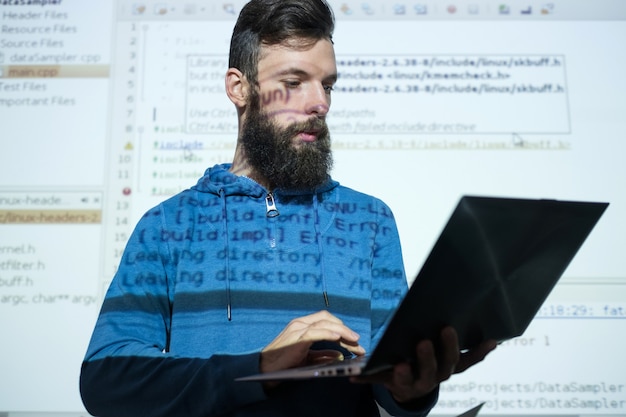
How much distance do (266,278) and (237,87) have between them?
32 centimetres

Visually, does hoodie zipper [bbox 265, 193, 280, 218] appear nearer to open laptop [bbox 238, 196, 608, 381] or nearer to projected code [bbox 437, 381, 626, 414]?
open laptop [bbox 238, 196, 608, 381]

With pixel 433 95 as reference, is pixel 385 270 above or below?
below

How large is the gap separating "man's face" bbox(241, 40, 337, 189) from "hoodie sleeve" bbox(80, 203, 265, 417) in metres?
0.18

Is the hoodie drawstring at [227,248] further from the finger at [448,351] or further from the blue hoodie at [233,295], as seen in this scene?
the finger at [448,351]

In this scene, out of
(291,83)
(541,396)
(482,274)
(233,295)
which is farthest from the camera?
(541,396)

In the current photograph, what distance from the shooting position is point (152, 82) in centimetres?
141

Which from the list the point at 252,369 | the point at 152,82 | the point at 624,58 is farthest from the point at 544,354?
the point at 152,82

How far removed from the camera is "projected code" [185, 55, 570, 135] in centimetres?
139

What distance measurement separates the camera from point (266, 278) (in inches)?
29.8

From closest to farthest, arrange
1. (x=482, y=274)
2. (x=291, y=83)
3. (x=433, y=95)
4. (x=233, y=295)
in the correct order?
(x=482, y=274) → (x=233, y=295) → (x=291, y=83) → (x=433, y=95)

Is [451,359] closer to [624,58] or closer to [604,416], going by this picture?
[604,416]

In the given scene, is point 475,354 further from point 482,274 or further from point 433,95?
point 433,95

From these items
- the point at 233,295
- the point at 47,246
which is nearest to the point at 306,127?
the point at 233,295

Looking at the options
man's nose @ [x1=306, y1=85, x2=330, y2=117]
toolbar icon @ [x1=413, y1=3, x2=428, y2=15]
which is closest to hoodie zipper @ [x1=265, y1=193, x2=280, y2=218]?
man's nose @ [x1=306, y1=85, x2=330, y2=117]
